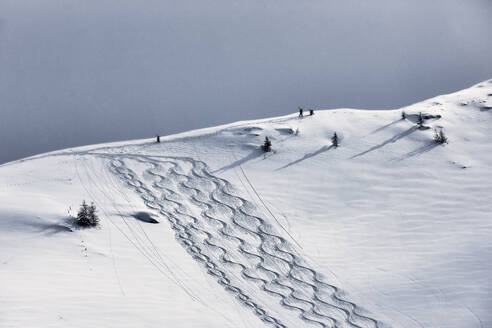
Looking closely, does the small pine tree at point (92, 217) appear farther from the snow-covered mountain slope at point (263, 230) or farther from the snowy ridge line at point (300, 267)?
the snowy ridge line at point (300, 267)

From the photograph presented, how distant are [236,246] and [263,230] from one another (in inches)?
53.5

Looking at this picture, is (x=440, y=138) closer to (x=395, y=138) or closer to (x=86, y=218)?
(x=395, y=138)

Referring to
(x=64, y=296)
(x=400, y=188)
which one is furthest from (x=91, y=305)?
(x=400, y=188)

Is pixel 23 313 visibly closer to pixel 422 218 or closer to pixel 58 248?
pixel 58 248

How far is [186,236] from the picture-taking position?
16.4 metres

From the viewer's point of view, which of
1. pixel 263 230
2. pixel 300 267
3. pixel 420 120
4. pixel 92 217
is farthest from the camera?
pixel 420 120

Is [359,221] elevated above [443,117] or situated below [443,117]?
below

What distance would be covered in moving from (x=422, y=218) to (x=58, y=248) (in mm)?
10117

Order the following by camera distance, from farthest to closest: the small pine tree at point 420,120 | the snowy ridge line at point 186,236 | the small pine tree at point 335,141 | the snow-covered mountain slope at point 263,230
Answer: the small pine tree at point 420,120
the small pine tree at point 335,141
the snowy ridge line at point 186,236
the snow-covered mountain slope at point 263,230

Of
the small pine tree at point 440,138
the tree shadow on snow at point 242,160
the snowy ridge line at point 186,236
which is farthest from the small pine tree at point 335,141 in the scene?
the snowy ridge line at point 186,236

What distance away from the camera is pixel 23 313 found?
10.8m

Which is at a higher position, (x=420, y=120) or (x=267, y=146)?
(x=420, y=120)

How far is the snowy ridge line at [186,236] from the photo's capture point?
12719 millimetres

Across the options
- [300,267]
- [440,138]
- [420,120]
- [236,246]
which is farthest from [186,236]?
[420,120]
